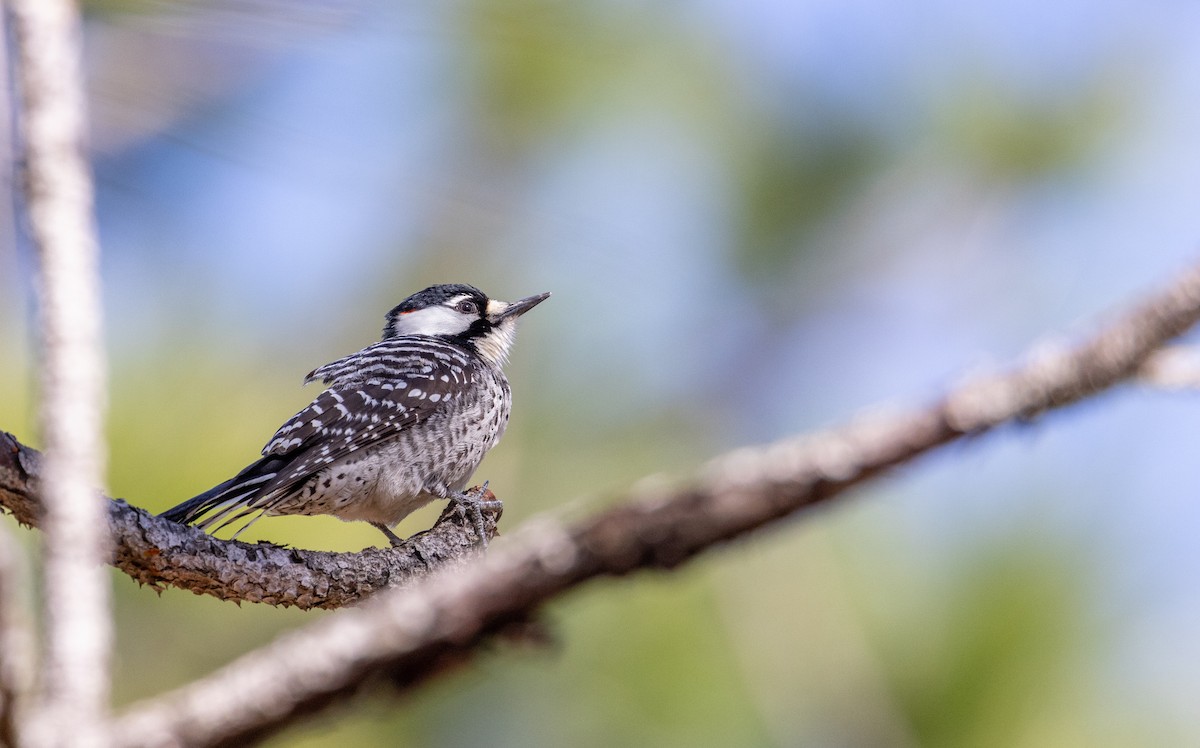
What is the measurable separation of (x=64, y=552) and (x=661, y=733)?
290 centimetres

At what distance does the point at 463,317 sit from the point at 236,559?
251 cm

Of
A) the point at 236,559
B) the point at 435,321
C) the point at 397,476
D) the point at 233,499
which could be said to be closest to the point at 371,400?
the point at 397,476

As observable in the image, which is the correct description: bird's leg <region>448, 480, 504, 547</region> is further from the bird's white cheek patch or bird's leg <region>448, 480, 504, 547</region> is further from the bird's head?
the bird's white cheek patch

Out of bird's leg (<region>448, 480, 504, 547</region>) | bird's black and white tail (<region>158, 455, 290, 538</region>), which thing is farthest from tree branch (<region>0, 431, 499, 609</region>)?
bird's black and white tail (<region>158, 455, 290, 538</region>)

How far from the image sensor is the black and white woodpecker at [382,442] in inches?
138

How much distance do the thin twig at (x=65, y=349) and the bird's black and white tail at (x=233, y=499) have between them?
2.15 m

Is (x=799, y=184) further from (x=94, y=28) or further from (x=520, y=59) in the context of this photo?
(x=94, y=28)

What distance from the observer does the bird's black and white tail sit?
3074mm

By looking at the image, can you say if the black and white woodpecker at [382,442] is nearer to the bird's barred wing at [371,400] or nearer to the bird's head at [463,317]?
the bird's barred wing at [371,400]

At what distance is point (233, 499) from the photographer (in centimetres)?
326

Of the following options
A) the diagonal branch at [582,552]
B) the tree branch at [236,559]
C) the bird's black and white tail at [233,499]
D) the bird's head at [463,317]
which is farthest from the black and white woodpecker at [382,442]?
the diagonal branch at [582,552]

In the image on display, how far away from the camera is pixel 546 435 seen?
5.05 m

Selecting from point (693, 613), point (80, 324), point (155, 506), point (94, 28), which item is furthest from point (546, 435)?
point (80, 324)

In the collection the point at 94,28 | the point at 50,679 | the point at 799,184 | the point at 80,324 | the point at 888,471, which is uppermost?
the point at 799,184
